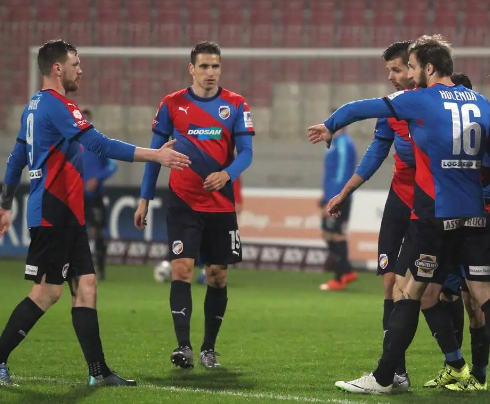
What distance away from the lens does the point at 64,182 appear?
5.81 m

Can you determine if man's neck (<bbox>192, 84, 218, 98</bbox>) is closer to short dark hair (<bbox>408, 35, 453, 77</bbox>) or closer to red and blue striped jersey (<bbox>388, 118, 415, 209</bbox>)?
red and blue striped jersey (<bbox>388, 118, 415, 209</bbox>)

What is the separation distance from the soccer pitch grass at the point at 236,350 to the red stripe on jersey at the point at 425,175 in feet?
3.68

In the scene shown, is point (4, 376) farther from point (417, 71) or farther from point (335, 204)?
point (417, 71)

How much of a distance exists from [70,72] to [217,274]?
6.21 feet

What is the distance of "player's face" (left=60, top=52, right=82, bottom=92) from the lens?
5875 millimetres

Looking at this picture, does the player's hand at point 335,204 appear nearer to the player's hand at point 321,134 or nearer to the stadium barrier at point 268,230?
the player's hand at point 321,134

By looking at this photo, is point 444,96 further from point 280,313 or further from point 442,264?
point 280,313

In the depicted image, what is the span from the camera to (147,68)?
17078mm

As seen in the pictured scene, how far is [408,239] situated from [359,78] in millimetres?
10962

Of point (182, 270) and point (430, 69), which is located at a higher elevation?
point (430, 69)

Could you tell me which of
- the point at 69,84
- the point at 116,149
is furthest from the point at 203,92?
the point at 116,149

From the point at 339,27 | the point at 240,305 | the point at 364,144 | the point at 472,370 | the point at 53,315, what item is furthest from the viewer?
the point at 339,27

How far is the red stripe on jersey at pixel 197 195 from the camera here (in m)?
6.96

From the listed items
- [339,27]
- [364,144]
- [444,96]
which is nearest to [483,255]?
[444,96]
